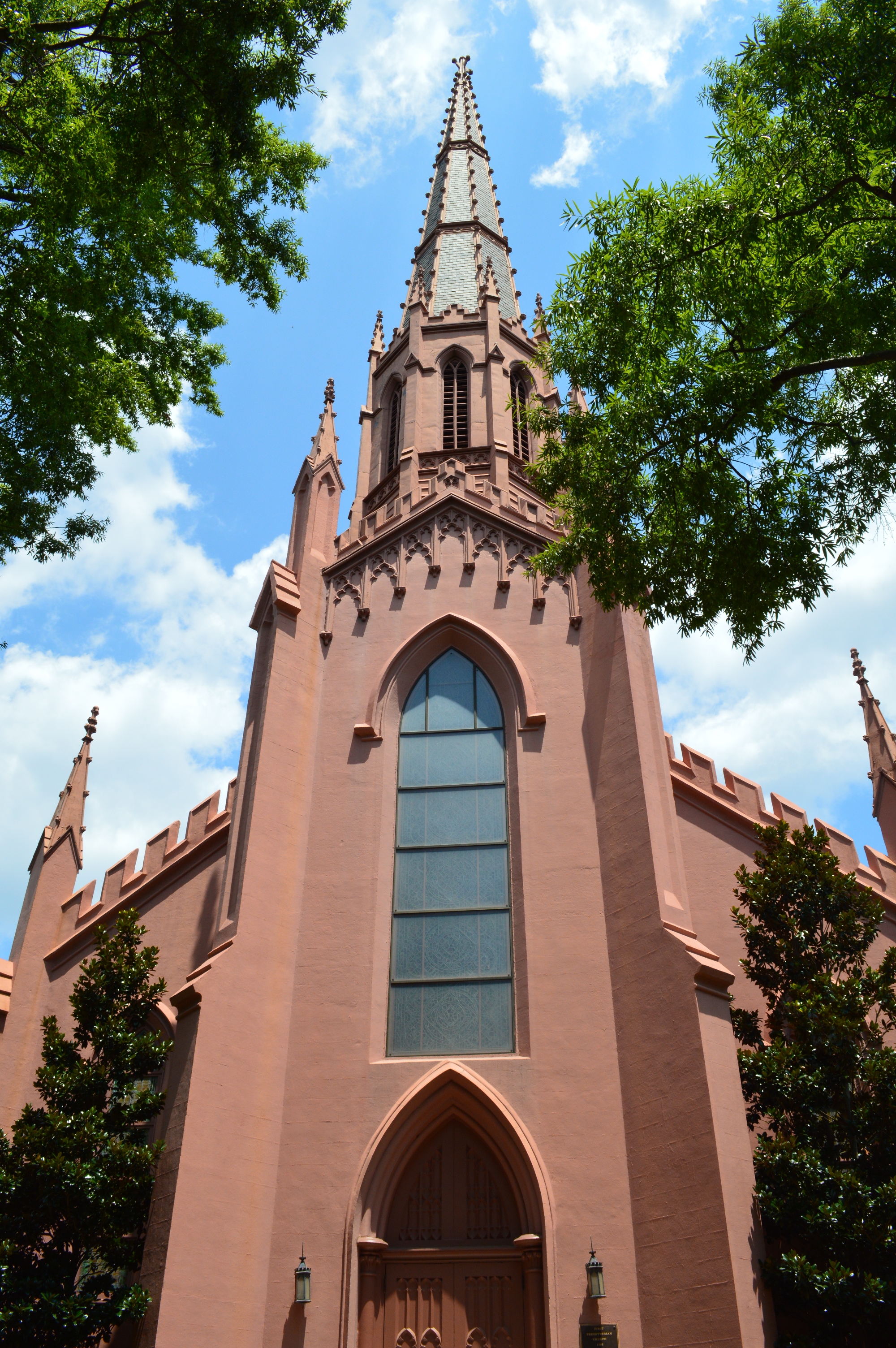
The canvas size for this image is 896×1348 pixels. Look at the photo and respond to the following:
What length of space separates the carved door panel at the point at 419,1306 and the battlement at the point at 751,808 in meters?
7.46

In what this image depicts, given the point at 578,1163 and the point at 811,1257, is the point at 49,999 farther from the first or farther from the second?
the point at 811,1257

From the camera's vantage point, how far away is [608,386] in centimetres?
1136

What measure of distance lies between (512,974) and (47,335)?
9.30 meters

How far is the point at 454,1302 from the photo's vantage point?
11.2m

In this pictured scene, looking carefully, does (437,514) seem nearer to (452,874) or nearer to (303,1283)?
(452,874)

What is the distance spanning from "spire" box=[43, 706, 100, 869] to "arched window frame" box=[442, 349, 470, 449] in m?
9.33

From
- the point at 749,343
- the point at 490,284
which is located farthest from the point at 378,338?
the point at 749,343

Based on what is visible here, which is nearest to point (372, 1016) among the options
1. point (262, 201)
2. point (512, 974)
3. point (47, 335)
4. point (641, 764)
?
point (512, 974)

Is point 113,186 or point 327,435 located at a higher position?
point 327,435

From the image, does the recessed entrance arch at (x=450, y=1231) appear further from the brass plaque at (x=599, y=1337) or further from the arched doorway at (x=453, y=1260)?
the brass plaque at (x=599, y=1337)

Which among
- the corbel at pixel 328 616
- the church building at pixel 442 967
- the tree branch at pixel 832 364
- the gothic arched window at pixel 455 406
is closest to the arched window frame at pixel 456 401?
the gothic arched window at pixel 455 406

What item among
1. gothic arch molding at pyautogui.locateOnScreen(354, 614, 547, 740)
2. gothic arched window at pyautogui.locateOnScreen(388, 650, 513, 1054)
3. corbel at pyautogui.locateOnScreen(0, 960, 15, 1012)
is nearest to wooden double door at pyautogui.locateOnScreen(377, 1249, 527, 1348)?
gothic arched window at pyautogui.locateOnScreen(388, 650, 513, 1054)

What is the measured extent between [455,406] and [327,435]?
2.99 m

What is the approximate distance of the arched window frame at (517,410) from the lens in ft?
66.7
